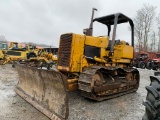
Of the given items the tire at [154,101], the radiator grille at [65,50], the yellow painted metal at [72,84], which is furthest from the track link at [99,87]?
the tire at [154,101]

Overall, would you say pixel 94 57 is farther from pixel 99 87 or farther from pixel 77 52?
pixel 99 87

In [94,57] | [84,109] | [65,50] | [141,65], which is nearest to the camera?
[84,109]

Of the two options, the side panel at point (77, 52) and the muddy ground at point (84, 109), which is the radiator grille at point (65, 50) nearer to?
the side panel at point (77, 52)

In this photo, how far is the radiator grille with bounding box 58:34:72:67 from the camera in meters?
5.73

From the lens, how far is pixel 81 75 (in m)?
5.43

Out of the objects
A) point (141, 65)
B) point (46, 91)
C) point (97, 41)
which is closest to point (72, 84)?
point (46, 91)

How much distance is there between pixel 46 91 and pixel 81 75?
3.81ft

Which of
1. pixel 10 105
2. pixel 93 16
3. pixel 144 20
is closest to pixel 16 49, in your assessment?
pixel 93 16

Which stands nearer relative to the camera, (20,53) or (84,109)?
(84,109)

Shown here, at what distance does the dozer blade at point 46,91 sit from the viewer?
13.1 ft

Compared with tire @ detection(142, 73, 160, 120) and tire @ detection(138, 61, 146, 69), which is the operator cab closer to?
tire @ detection(142, 73, 160, 120)

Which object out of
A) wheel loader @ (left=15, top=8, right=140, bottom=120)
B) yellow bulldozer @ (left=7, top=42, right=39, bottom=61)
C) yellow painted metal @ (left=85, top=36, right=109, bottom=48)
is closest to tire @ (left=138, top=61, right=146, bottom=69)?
yellow bulldozer @ (left=7, top=42, right=39, bottom=61)

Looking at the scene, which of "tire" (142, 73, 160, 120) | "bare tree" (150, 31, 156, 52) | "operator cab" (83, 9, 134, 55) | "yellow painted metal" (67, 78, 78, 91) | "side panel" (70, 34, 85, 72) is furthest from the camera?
"bare tree" (150, 31, 156, 52)

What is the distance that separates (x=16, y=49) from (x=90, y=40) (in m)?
14.6
